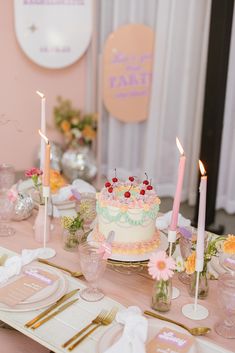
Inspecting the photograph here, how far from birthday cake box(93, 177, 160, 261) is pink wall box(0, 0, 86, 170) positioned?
2.42 m

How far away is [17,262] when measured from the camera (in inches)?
59.8

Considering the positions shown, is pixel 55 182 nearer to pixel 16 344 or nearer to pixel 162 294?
pixel 16 344

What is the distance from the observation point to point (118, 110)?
3.96 metres

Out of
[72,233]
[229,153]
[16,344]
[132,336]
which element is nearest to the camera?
[132,336]

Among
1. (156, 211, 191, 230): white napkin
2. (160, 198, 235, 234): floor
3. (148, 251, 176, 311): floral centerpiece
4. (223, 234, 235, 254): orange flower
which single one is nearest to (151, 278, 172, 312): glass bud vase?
(148, 251, 176, 311): floral centerpiece

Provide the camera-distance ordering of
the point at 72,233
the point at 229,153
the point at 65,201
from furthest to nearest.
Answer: the point at 229,153 → the point at 65,201 → the point at 72,233

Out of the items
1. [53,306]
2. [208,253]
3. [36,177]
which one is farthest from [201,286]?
[36,177]

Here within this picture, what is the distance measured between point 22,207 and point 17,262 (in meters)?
0.41

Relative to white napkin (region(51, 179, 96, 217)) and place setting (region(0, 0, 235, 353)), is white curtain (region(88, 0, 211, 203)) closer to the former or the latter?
place setting (region(0, 0, 235, 353))

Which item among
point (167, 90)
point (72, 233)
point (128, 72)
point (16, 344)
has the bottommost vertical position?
point (16, 344)

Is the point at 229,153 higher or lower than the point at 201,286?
lower

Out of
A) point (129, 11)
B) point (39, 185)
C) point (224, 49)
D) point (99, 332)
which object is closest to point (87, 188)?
point (39, 185)

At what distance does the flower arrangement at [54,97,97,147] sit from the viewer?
397 cm

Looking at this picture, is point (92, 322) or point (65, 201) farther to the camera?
point (65, 201)
